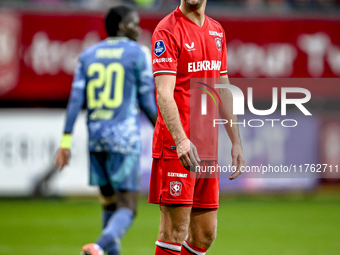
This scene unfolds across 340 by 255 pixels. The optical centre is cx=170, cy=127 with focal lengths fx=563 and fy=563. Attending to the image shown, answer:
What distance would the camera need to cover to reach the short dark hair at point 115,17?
4.36m

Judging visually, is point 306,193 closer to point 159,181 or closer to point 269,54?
point 269,54

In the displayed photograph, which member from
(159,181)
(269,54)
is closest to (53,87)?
(269,54)

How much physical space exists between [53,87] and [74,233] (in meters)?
3.86

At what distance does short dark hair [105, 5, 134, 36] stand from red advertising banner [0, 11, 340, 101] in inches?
204

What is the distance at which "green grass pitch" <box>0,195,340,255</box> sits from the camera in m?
5.55

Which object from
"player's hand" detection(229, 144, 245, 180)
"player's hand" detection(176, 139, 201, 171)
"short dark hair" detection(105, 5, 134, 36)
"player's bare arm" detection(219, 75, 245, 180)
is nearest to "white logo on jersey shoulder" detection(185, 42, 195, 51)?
"player's bare arm" detection(219, 75, 245, 180)

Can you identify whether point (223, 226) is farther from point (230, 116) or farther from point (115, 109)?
point (230, 116)

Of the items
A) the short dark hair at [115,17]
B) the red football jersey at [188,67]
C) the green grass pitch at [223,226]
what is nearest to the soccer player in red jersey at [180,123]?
the red football jersey at [188,67]

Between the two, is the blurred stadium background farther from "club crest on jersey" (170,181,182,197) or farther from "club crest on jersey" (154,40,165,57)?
"club crest on jersey" (154,40,165,57)

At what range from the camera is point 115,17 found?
173 inches

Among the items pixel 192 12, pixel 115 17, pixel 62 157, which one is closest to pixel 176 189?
pixel 192 12

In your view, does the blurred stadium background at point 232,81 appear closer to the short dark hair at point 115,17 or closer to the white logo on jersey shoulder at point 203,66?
the short dark hair at point 115,17

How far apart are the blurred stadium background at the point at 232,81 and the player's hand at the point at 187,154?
5.93 m

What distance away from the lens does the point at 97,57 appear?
14.2ft
